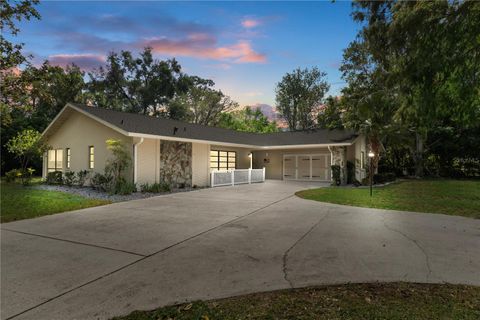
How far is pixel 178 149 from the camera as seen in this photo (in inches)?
585

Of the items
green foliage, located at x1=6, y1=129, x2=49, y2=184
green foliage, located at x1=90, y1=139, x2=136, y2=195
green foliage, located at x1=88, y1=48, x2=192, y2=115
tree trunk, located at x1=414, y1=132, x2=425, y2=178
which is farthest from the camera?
green foliage, located at x1=88, y1=48, x2=192, y2=115

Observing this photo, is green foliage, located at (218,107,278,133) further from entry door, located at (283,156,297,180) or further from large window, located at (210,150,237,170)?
large window, located at (210,150,237,170)

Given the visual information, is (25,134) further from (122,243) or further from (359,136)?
(359,136)

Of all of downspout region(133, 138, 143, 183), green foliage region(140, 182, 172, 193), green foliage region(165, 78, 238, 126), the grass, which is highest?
green foliage region(165, 78, 238, 126)

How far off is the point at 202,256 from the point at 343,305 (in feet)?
7.65

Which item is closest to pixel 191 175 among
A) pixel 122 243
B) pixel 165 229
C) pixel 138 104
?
pixel 165 229

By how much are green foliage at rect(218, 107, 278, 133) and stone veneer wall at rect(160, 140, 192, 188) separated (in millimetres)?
24964

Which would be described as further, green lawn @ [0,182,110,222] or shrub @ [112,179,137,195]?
shrub @ [112,179,137,195]

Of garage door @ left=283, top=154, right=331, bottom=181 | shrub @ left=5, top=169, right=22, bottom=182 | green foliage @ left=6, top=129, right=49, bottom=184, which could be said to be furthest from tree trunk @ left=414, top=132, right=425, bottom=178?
shrub @ left=5, top=169, right=22, bottom=182

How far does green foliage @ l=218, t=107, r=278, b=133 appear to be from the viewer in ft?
133

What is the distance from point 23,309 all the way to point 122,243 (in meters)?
2.26

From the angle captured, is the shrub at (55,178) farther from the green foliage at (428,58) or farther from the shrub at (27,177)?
the green foliage at (428,58)

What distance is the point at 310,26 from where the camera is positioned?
26.9 feet

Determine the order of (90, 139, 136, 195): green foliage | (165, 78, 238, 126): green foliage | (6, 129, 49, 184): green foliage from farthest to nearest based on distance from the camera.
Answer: (165, 78, 238, 126): green foliage
(6, 129, 49, 184): green foliage
(90, 139, 136, 195): green foliage
